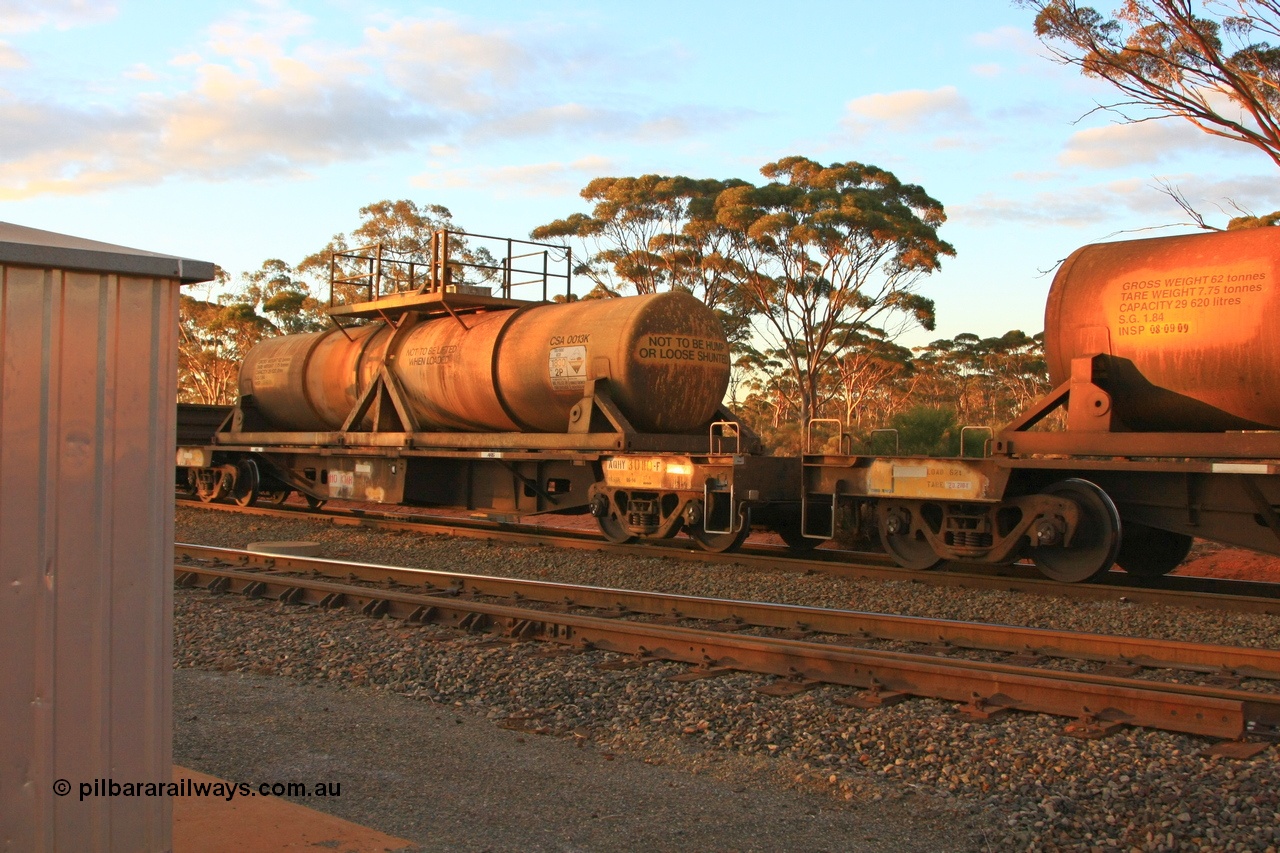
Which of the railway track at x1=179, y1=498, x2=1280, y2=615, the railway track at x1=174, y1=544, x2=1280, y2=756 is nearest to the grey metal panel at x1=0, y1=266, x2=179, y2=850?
the railway track at x1=174, y1=544, x2=1280, y2=756

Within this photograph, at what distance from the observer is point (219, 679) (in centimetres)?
711

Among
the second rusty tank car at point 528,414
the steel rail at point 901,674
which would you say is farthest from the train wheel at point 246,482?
the steel rail at point 901,674

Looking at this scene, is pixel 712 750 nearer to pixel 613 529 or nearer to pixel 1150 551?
pixel 1150 551

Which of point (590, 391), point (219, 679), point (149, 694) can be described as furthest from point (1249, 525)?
point (149, 694)

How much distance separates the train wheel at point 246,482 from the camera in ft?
64.9

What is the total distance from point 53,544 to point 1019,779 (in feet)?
13.2

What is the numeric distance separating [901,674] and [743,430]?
26.0 feet

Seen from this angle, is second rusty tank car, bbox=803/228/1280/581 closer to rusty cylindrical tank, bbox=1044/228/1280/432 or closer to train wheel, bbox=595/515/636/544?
rusty cylindrical tank, bbox=1044/228/1280/432

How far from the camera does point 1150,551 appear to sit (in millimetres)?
11727

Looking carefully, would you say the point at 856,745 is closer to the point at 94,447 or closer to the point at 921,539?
the point at 94,447

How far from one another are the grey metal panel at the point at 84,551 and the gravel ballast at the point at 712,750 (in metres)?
1.29

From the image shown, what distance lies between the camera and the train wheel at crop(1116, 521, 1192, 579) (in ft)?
38.1

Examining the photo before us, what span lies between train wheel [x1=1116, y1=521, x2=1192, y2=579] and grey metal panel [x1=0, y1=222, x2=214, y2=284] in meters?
10.5

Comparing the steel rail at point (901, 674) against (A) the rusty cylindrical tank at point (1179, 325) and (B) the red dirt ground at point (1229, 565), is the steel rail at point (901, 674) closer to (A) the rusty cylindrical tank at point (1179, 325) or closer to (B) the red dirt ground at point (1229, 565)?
(A) the rusty cylindrical tank at point (1179, 325)
